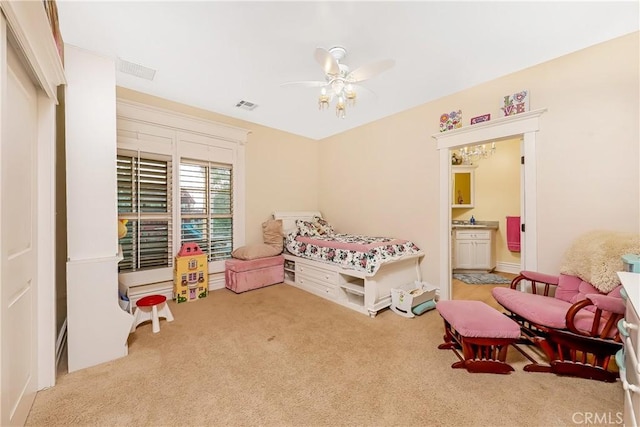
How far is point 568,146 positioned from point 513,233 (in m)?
2.74

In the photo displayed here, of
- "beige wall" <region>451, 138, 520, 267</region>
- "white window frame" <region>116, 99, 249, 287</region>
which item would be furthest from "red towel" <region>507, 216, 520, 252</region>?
"white window frame" <region>116, 99, 249, 287</region>

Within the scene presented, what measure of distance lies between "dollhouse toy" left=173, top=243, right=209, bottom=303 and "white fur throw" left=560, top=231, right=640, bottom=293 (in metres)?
3.89

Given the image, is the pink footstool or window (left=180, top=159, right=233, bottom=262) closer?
the pink footstool

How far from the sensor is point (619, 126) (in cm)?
210

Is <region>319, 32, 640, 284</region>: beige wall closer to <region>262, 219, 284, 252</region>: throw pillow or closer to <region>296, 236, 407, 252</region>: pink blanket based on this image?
<region>296, 236, 407, 252</region>: pink blanket

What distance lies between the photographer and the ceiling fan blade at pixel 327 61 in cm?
177

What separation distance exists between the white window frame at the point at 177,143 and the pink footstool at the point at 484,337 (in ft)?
10.3

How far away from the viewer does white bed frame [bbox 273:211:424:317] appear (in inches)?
109

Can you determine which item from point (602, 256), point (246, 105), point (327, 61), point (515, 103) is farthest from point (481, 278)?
point (246, 105)

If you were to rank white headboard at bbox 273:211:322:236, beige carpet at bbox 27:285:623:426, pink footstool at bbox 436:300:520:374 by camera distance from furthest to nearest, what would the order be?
1. white headboard at bbox 273:211:322:236
2. pink footstool at bbox 436:300:520:374
3. beige carpet at bbox 27:285:623:426

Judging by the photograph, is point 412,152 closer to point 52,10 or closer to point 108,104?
point 108,104

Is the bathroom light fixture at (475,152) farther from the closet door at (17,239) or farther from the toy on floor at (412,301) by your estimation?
the closet door at (17,239)

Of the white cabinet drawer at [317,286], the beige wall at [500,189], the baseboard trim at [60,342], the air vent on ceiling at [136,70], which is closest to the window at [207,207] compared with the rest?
the air vent on ceiling at [136,70]

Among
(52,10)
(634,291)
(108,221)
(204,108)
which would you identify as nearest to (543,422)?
(634,291)
